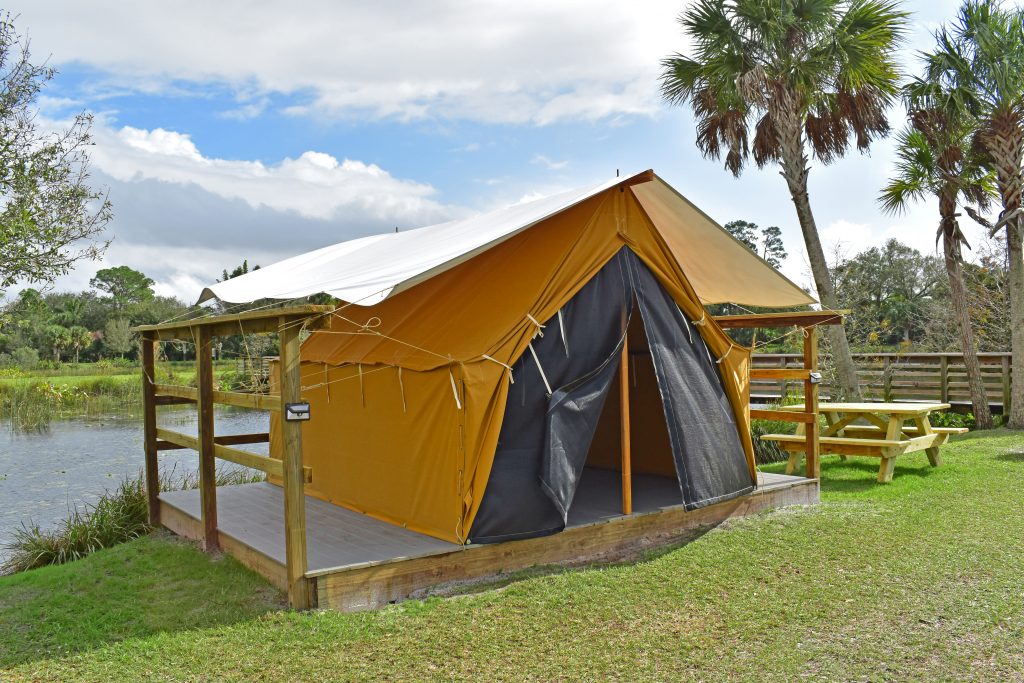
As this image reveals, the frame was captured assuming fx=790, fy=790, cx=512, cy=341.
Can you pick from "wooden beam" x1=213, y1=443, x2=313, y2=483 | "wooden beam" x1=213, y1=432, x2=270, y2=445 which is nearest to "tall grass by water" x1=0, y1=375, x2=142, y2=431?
"wooden beam" x1=213, y1=432, x2=270, y2=445

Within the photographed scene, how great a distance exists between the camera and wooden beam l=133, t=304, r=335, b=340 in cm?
416

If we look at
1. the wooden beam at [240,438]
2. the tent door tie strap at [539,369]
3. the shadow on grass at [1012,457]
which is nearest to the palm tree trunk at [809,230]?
the shadow on grass at [1012,457]

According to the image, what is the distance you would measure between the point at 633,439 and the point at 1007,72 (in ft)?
26.3

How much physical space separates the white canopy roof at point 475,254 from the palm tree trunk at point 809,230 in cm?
406

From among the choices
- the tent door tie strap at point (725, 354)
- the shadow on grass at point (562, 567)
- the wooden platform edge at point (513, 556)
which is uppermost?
the tent door tie strap at point (725, 354)

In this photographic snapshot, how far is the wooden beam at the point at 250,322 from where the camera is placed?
164 inches

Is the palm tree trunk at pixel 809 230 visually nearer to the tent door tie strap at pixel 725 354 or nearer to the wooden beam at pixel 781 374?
the wooden beam at pixel 781 374

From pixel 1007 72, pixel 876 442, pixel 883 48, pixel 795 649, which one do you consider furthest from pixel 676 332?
pixel 1007 72

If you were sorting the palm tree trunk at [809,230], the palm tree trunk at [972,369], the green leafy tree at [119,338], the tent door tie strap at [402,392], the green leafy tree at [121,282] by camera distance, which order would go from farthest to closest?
the green leafy tree at [121,282] < the green leafy tree at [119,338] < the palm tree trunk at [972,369] < the palm tree trunk at [809,230] < the tent door tie strap at [402,392]

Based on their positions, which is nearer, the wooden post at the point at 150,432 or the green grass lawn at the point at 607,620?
the green grass lawn at the point at 607,620

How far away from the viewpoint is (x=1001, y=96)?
436 inches

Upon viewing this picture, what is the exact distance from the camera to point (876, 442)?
7430 mm

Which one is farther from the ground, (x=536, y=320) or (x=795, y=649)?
(x=536, y=320)

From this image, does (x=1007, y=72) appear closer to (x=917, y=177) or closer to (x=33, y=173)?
(x=917, y=177)
